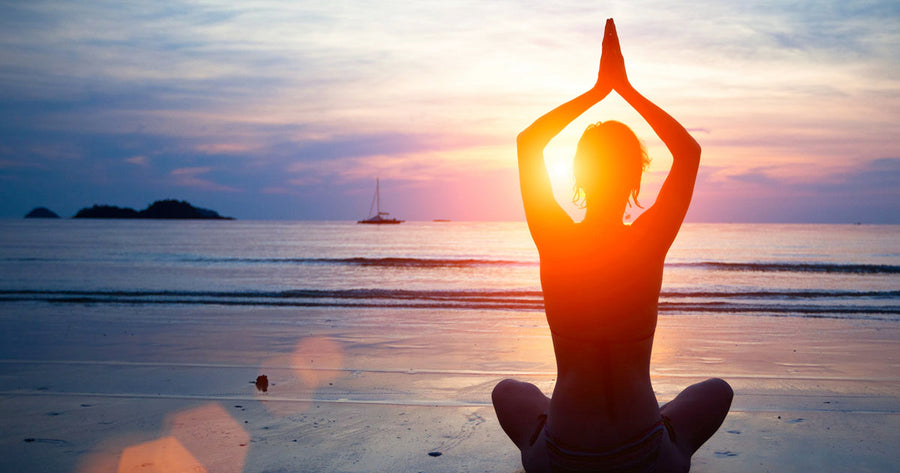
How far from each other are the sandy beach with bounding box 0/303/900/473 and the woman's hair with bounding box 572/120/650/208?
2066 mm

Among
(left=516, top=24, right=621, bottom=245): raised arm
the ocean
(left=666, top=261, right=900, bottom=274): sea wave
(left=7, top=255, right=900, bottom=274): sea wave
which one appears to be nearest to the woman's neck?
(left=516, top=24, right=621, bottom=245): raised arm

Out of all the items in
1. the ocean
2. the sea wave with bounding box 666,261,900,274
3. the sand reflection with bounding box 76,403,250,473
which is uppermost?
the sand reflection with bounding box 76,403,250,473

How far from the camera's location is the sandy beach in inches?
156

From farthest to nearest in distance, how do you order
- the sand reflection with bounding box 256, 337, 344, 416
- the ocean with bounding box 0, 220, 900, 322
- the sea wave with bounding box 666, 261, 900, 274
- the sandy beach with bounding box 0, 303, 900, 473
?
the sea wave with bounding box 666, 261, 900, 274 < the ocean with bounding box 0, 220, 900, 322 < the sand reflection with bounding box 256, 337, 344, 416 < the sandy beach with bounding box 0, 303, 900, 473

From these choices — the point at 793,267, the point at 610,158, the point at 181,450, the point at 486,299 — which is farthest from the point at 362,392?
the point at 793,267

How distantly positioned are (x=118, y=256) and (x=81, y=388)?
30169 mm

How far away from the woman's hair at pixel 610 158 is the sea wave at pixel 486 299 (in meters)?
10.2

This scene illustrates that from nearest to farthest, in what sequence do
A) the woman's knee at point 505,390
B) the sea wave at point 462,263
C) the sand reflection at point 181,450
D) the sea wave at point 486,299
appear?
the woman's knee at point 505,390 < the sand reflection at point 181,450 < the sea wave at point 486,299 < the sea wave at point 462,263

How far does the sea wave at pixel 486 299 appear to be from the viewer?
505 inches

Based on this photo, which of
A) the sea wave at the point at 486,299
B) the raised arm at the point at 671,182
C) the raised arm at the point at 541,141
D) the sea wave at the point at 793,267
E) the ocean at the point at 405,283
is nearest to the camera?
the raised arm at the point at 671,182

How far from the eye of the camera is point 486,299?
46.7 ft

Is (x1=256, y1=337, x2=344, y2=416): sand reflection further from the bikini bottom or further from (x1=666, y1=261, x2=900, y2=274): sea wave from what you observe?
(x1=666, y1=261, x2=900, y2=274): sea wave

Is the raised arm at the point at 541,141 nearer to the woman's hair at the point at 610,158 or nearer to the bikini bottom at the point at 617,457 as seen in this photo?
the woman's hair at the point at 610,158

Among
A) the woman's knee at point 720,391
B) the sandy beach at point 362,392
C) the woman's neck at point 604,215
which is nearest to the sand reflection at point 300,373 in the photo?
the sandy beach at point 362,392
